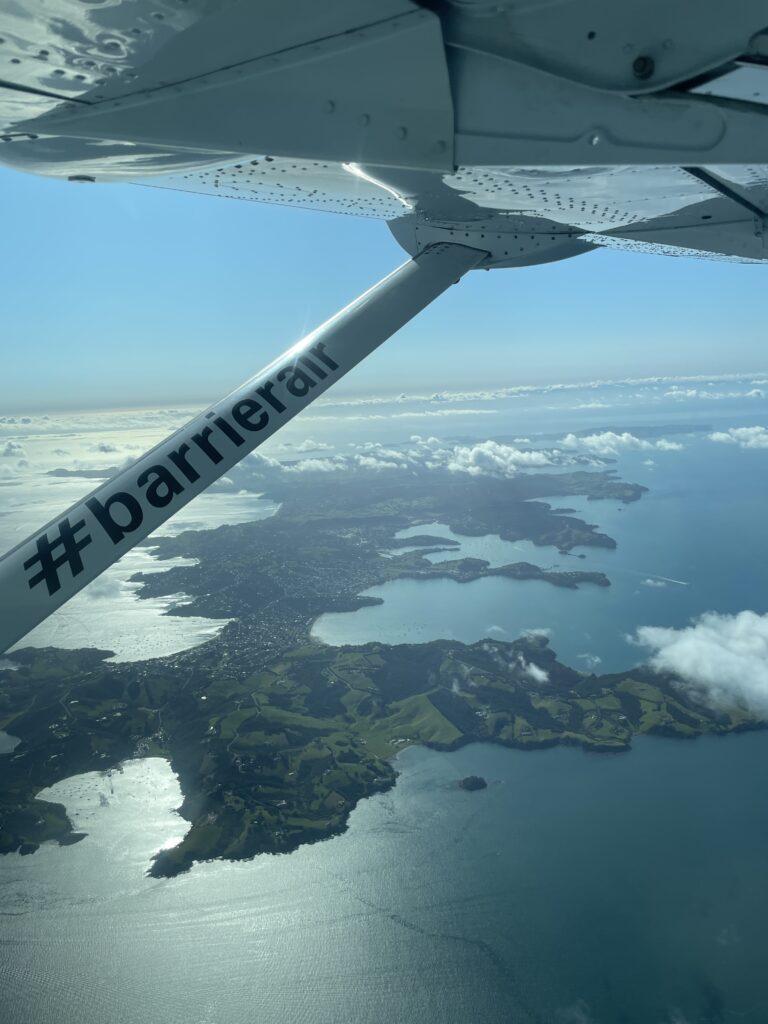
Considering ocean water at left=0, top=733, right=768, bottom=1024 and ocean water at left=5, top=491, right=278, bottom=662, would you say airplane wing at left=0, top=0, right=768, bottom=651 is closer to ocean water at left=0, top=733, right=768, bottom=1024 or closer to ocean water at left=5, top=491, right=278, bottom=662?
ocean water at left=0, top=733, right=768, bottom=1024

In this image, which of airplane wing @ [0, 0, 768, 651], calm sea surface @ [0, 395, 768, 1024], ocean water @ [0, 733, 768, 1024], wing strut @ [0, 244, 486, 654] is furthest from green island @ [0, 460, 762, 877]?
airplane wing @ [0, 0, 768, 651]

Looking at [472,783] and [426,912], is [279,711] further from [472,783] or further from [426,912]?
[426,912]

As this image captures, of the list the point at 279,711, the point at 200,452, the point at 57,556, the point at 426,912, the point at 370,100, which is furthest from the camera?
the point at 279,711

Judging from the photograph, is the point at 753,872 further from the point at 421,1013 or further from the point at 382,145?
the point at 382,145

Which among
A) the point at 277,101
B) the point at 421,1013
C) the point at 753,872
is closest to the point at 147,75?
the point at 277,101

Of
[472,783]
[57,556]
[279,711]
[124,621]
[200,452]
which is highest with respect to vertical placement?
[200,452]

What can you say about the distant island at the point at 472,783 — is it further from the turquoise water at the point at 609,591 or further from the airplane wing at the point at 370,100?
the airplane wing at the point at 370,100

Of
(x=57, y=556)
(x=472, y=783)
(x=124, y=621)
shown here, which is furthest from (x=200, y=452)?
(x=124, y=621)
